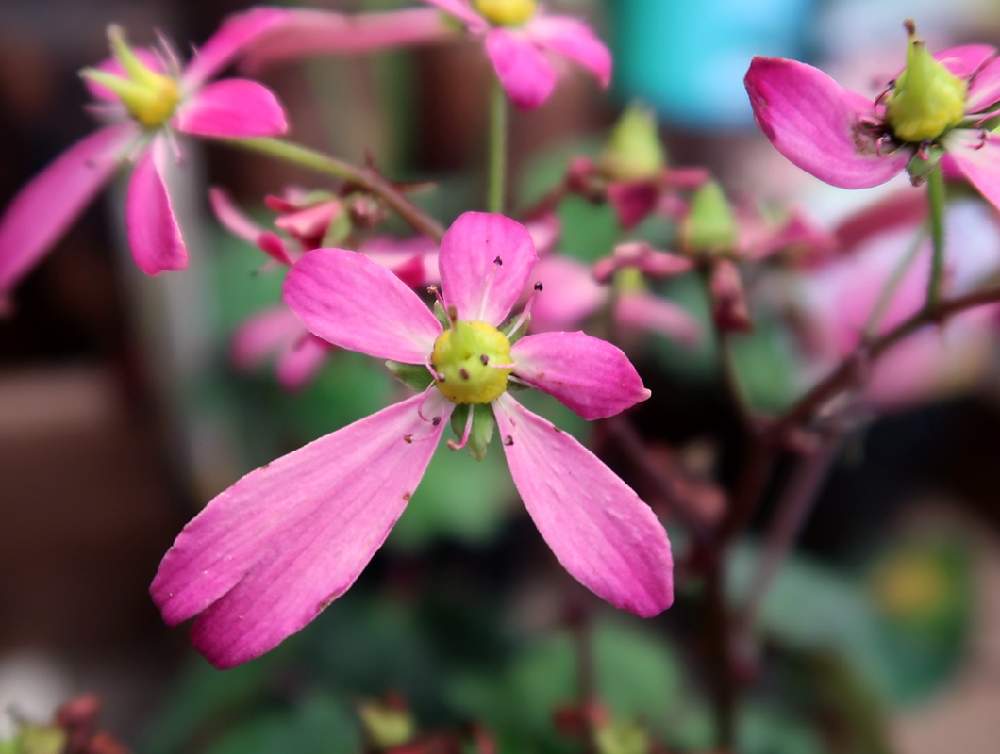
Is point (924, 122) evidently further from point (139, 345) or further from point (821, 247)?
point (139, 345)

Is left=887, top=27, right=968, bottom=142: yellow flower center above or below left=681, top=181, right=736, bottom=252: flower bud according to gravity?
above

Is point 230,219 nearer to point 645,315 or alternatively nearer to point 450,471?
point 645,315

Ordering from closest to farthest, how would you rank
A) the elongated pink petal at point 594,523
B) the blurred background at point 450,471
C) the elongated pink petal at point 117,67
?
the elongated pink petal at point 594,523
the elongated pink petal at point 117,67
the blurred background at point 450,471

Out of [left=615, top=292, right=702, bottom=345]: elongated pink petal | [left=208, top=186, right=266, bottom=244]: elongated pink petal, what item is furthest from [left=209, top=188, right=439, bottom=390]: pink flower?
[left=615, top=292, right=702, bottom=345]: elongated pink petal

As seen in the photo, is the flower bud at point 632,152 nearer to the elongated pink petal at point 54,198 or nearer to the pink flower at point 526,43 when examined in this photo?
the pink flower at point 526,43

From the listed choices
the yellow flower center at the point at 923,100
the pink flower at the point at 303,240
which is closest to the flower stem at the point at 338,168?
the pink flower at the point at 303,240

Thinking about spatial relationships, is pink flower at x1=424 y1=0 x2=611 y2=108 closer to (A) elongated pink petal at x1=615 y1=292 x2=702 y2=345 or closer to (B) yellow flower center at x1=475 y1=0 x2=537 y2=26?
(B) yellow flower center at x1=475 y1=0 x2=537 y2=26
